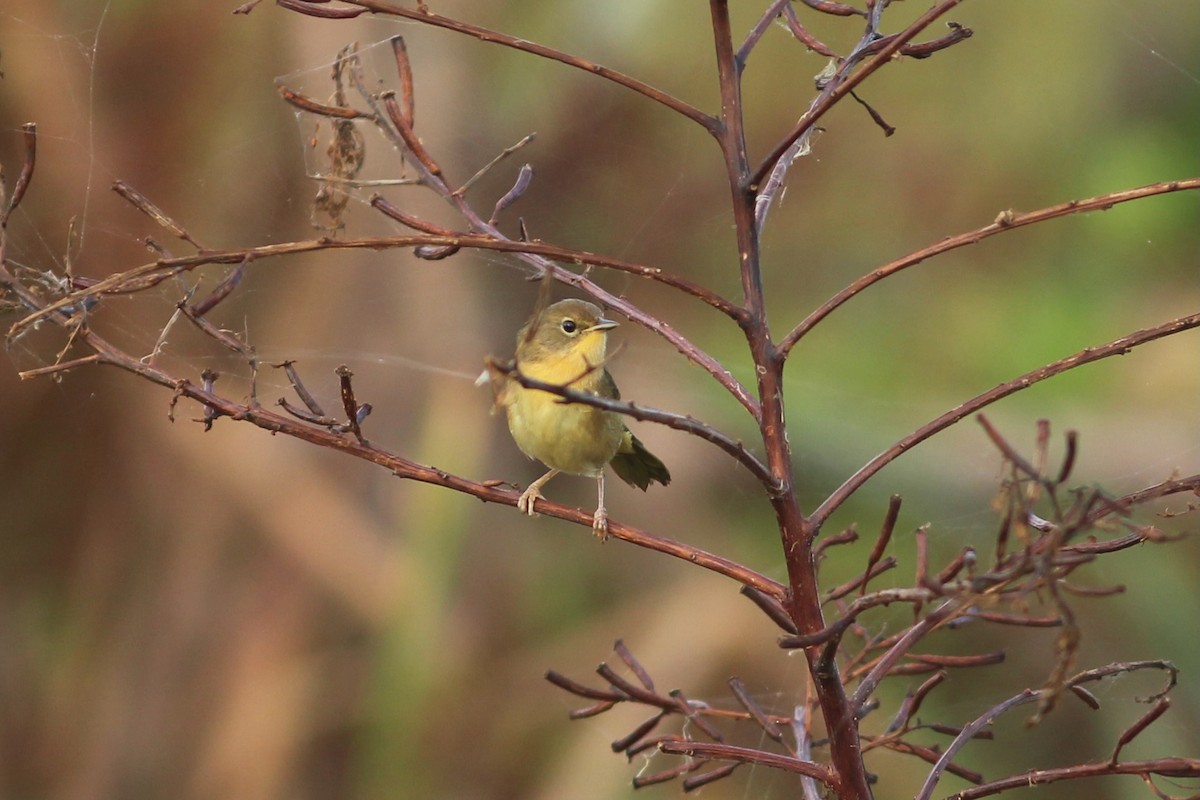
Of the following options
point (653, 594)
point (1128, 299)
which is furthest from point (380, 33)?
point (1128, 299)

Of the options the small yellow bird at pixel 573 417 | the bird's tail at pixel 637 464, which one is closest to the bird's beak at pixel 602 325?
the small yellow bird at pixel 573 417

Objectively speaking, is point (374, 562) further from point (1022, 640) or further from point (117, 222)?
point (1022, 640)

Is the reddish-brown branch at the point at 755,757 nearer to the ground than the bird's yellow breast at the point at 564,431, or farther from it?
nearer to the ground

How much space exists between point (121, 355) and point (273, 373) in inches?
60.7

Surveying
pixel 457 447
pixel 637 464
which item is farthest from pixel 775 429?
pixel 457 447

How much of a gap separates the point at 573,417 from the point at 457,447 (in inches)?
44.6

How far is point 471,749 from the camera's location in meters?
2.52

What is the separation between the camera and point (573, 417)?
4.51 ft

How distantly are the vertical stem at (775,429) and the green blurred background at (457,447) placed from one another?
1591 mm

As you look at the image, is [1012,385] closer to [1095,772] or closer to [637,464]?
[1095,772]

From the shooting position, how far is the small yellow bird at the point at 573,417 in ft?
4.55

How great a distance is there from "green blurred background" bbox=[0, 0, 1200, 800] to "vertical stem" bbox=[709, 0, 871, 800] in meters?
1.59

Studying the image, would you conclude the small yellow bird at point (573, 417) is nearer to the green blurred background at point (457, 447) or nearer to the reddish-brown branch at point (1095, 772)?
the reddish-brown branch at point (1095, 772)

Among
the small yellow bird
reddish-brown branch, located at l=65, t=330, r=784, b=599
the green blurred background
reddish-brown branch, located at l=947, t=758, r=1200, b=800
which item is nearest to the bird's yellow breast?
the small yellow bird
